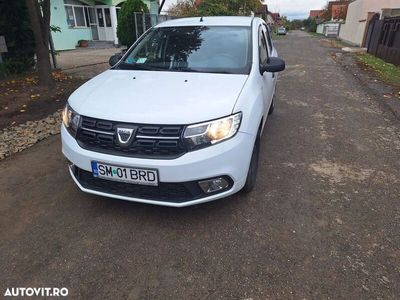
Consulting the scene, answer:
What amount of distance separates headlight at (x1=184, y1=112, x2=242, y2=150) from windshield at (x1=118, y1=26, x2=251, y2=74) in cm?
98

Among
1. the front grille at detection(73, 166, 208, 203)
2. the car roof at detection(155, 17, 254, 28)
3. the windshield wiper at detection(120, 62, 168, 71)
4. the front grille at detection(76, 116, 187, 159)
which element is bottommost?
the front grille at detection(73, 166, 208, 203)

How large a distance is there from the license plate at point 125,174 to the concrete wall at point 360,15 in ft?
74.6

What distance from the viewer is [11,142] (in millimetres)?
4645

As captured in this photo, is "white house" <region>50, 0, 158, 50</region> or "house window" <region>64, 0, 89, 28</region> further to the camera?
"house window" <region>64, 0, 89, 28</region>

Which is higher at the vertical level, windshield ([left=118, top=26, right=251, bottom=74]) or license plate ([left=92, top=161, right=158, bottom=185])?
windshield ([left=118, top=26, right=251, bottom=74])

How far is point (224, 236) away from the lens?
8.99ft

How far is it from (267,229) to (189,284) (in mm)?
921

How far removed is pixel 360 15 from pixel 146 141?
29368mm

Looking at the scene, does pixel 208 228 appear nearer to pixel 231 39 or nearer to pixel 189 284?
pixel 189 284

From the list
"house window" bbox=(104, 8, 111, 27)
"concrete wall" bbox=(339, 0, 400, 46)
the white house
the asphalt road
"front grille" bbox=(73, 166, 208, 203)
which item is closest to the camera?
the asphalt road

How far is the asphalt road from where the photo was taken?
7.43 feet

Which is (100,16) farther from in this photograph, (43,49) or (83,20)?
(43,49)

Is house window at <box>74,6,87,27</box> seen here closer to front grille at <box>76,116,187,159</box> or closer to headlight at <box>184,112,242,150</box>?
front grille at <box>76,116,187,159</box>

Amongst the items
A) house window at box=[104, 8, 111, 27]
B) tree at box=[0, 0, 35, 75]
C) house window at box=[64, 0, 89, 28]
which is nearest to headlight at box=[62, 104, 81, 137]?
tree at box=[0, 0, 35, 75]
